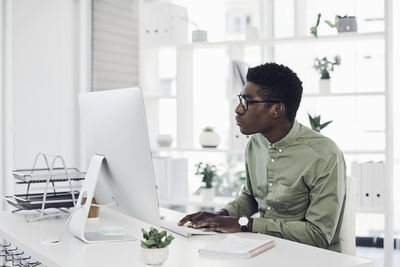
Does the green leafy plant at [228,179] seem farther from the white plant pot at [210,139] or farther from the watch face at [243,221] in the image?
the watch face at [243,221]

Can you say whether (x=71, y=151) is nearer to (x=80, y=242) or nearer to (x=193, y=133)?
(x=193, y=133)

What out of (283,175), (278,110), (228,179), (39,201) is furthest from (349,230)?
(228,179)

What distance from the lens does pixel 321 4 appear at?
4.11m

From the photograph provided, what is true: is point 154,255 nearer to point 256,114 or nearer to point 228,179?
point 256,114

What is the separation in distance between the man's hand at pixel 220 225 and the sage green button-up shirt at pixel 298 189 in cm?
7

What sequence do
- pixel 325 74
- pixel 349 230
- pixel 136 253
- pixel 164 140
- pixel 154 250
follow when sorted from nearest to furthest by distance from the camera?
pixel 154 250 → pixel 136 253 → pixel 349 230 → pixel 325 74 → pixel 164 140

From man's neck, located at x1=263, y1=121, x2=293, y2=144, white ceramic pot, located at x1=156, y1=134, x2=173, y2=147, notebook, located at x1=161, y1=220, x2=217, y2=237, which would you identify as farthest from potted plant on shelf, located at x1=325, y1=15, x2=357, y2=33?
notebook, located at x1=161, y1=220, x2=217, y2=237

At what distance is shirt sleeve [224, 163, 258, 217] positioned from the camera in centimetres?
229

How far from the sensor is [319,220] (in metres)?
1.93

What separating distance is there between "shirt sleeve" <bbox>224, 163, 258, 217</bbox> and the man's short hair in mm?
398

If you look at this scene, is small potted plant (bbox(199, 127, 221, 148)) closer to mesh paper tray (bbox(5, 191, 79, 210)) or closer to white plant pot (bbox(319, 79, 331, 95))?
white plant pot (bbox(319, 79, 331, 95))

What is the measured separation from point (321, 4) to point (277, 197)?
2427 millimetres

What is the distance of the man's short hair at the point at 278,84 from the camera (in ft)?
7.24

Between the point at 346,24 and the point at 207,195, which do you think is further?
the point at 207,195
